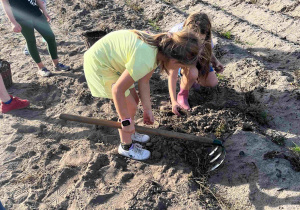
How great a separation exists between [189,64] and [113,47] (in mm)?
712

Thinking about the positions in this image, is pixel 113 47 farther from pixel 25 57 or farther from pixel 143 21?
pixel 143 21

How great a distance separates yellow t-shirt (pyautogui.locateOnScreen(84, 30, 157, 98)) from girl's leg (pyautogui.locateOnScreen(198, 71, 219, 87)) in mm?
1323

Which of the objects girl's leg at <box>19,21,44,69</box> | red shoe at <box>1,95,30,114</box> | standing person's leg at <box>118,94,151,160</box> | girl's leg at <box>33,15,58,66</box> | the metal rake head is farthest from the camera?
girl's leg at <box>33,15,58,66</box>

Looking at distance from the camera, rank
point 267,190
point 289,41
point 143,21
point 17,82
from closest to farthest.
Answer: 1. point 267,190
2. point 17,82
3. point 289,41
4. point 143,21

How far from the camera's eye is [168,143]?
304cm

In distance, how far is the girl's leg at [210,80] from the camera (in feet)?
11.8

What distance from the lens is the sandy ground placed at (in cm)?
253

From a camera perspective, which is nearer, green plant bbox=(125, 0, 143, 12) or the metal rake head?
the metal rake head

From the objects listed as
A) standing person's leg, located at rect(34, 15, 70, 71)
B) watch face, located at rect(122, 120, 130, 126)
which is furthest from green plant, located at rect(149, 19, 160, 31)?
watch face, located at rect(122, 120, 130, 126)

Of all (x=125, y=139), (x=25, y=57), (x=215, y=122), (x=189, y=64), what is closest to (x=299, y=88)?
(x=215, y=122)

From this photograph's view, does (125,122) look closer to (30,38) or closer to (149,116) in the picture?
(149,116)

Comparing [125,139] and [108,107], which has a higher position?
[125,139]

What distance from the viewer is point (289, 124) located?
3322 millimetres

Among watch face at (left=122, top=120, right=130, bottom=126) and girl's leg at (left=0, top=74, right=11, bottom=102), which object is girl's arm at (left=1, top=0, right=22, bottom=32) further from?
watch face at (left=122, top=120, right=130, bottom=126)
